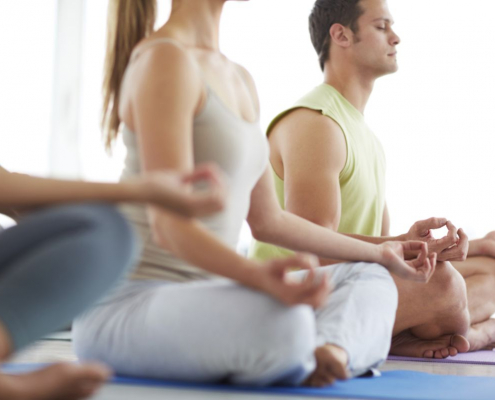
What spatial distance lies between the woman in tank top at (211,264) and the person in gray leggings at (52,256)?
0.19 metres

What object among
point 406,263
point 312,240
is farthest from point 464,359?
point 312,240

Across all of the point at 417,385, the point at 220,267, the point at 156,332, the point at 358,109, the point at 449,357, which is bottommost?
the point at 449,357

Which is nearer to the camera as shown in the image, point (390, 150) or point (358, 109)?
point (358, 109)

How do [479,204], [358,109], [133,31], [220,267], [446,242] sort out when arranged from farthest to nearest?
1. [479,204]
2. [358,109]
3. [446,242]
4. [133,31]
5. [220,267]

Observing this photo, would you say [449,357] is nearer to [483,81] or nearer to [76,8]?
[483,81]

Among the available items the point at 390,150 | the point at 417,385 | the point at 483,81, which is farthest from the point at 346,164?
the point at 483,81

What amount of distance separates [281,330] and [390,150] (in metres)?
3.61

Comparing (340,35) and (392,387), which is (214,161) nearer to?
(392,387)

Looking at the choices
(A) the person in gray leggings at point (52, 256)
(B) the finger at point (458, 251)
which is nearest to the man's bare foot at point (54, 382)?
(A) the person in gray leggings at point (52, 256)

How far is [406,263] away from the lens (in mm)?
1725

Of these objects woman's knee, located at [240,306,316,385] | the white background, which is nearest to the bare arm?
woman's knee, located at [240,306,316,385]

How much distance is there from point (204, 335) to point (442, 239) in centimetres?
104

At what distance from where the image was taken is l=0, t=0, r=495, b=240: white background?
4.49 metres

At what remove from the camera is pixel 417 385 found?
56.8 inches
